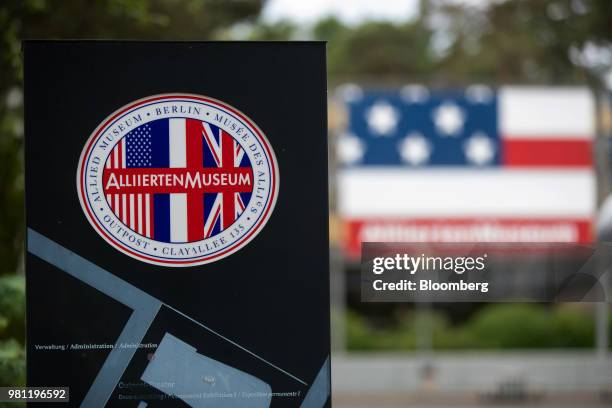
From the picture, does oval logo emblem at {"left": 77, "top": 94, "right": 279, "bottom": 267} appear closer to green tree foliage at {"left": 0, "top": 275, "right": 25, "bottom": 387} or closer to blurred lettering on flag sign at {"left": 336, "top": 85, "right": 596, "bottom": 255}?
green tree foliage at {"left": 0, "top": 275, "right": 25, "bottom": 387}

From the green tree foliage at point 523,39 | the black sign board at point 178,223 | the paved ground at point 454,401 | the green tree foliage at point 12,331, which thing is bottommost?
the paved ground at point 454,401

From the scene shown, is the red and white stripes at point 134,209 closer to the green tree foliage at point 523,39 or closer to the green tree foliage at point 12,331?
the green tree foliage at point 12,331

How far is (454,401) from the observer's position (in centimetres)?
1803

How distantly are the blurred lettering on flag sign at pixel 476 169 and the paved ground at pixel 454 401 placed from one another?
3341mm

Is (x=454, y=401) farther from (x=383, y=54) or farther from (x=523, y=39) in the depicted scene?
(x=383, y=54)

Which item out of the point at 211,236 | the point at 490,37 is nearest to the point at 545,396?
the point at 490,37

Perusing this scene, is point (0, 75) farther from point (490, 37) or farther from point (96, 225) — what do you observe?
point (490, 37)

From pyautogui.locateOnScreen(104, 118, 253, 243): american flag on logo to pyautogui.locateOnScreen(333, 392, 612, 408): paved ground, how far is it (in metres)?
14.6

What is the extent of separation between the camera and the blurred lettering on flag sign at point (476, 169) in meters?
16.4

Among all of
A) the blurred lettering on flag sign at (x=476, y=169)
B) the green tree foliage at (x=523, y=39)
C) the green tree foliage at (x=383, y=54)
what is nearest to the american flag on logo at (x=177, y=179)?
the blurred lettering on flag sign at (x=476, y=169)

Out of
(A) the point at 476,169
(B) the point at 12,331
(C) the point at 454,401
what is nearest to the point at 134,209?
(B) the point at 12,331

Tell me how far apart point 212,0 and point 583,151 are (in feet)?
24.3

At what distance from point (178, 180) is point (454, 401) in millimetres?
15839

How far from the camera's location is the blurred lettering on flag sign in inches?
646
